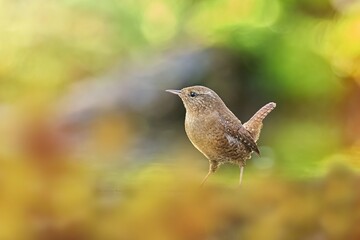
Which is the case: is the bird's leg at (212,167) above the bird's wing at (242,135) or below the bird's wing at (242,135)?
below

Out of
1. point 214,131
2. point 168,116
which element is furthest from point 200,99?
point 168,116

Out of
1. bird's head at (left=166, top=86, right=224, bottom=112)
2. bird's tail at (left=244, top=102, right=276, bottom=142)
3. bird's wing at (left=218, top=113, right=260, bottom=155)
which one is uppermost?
bird's tail at (left=244, top=102, right=276, bottom=142)

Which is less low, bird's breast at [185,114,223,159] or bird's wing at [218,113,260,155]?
bird's wing at [218,113,260,155]

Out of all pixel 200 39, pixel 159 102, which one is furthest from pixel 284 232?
pixel 200 39

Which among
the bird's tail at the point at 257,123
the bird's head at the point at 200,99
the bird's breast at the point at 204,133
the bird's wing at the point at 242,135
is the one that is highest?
the bird's tail at the point at 257,123

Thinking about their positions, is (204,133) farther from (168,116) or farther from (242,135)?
(168,116)
